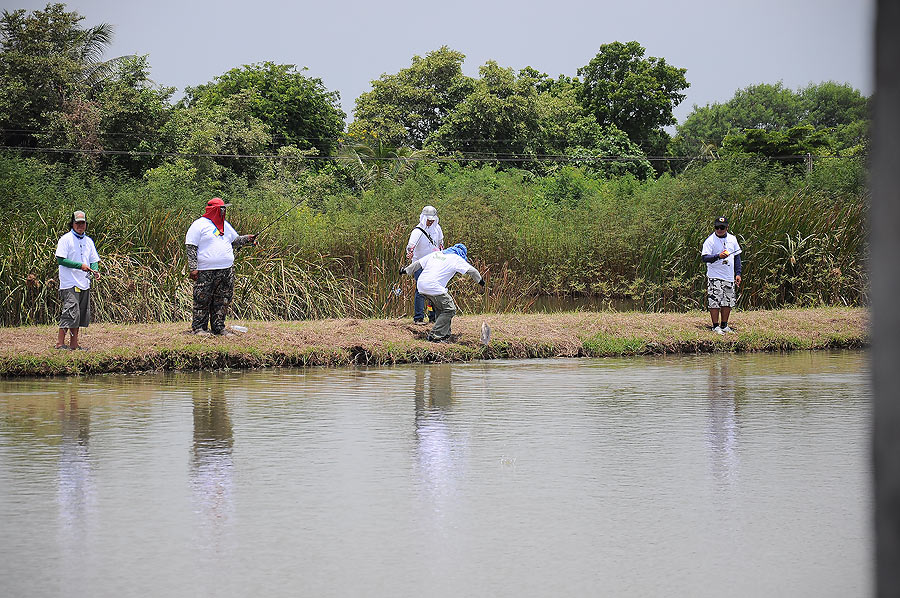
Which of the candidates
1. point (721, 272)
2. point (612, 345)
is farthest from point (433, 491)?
point (721, 272)

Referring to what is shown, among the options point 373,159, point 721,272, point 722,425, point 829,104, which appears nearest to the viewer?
point 722,425

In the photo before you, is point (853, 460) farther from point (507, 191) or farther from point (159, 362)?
point (507, 191)

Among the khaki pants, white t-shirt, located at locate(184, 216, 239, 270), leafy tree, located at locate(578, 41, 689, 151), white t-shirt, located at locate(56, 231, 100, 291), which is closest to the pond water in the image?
white t-shirt, located at locate(56, 231, 100, 291)

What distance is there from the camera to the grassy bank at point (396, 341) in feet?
44.6

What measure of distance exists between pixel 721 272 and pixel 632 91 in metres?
46.5

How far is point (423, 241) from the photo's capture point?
1678 cm

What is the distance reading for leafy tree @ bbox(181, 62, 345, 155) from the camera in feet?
176

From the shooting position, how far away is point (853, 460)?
8164mm

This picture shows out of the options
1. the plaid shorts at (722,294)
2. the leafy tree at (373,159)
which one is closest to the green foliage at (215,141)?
the leafy tree at (373,159)

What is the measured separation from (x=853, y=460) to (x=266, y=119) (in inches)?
1874

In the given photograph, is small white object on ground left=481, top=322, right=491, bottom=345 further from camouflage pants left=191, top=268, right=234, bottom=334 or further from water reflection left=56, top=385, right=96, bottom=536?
water reflection left=56, top=385, right=96, bottom=536

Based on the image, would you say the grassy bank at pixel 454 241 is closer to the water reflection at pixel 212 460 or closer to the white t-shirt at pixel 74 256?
the white t-shirt at pixel 74 256

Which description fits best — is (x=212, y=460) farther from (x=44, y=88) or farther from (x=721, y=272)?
(x=44, y=88)

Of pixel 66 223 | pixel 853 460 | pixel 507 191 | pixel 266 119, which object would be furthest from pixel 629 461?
pixel 266 119
